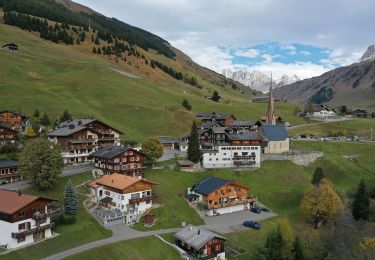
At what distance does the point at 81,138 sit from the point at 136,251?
148 feet

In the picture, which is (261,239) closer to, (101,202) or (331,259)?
(331,259)

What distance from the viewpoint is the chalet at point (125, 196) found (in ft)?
245

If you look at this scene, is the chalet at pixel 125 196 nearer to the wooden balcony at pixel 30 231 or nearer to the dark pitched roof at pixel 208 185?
the dark pitched roof at pixel 208 185

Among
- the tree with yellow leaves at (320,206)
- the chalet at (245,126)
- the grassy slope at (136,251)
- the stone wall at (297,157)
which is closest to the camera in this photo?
the grassy slope at (136,251)

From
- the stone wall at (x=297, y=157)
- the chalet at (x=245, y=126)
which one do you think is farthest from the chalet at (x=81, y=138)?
the chalet at (x=245, y=126)

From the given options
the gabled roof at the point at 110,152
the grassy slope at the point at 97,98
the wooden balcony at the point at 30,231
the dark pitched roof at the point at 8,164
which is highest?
the grassy slope at the point at 97,98

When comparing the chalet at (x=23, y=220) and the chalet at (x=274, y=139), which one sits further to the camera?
the chalet at (x=274, y=139)

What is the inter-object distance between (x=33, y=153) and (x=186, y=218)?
30753 millimetres

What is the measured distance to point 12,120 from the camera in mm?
114688

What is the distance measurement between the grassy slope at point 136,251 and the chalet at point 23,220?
8958mm

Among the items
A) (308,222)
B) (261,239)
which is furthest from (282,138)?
(261,239)

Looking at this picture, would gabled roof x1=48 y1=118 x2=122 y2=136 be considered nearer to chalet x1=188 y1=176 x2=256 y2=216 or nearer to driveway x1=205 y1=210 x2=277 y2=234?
chalet x1=188 y1=176 x2=256 y2=216

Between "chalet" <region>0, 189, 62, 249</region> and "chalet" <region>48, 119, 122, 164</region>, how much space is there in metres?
31.4

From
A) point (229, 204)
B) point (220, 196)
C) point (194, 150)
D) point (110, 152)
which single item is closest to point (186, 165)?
point (194, 150)
